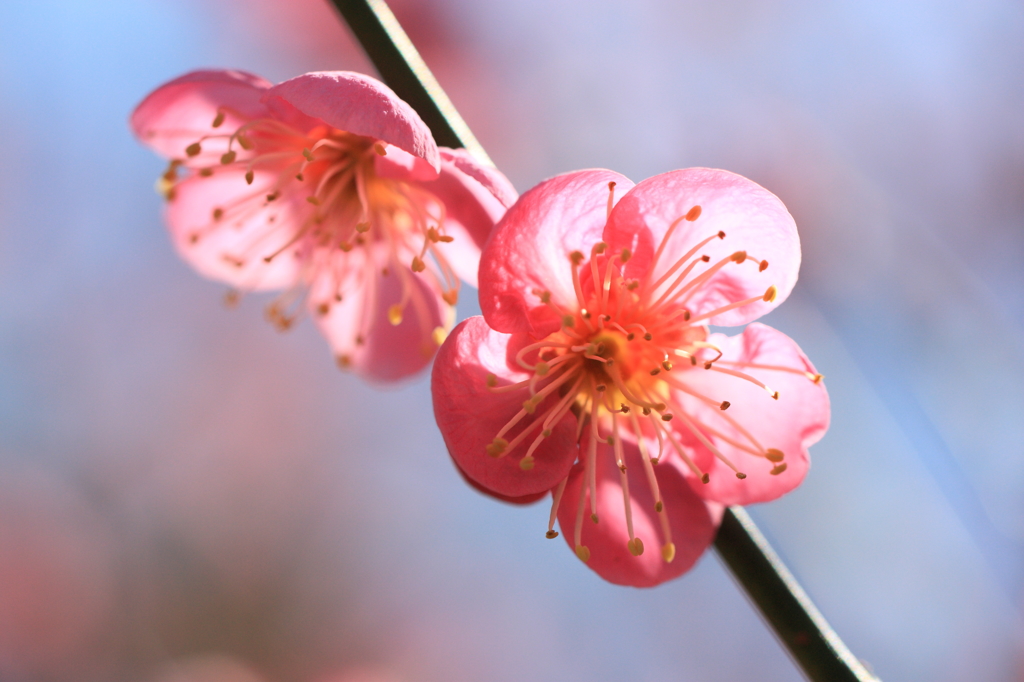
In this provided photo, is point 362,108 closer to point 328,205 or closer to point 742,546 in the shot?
point 328,205

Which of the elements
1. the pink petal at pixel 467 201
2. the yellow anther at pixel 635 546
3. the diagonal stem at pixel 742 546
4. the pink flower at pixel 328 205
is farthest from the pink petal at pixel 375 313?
the yellow anther at pixel 635 546

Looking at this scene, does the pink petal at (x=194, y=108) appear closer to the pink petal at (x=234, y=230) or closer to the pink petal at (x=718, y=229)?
the pink petal at (x=234, y=230)

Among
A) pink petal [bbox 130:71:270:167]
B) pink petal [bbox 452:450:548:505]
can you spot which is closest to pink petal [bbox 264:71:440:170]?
pink petal [bbox 130:71:270:167]

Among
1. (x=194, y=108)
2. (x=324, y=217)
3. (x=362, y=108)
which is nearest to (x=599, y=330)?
(x=362, y=108)

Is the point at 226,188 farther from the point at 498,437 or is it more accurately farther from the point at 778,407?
the point at 778,407

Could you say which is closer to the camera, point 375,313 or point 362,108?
point 362,108

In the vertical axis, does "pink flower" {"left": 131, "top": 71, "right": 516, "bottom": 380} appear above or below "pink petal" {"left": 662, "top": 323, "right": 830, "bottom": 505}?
above

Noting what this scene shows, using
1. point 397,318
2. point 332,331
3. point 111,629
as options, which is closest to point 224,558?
point 111,629

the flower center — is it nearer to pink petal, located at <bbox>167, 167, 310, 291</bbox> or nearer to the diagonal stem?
pink petal, located at <bbox>167, 167, 310, 291</bbox>
